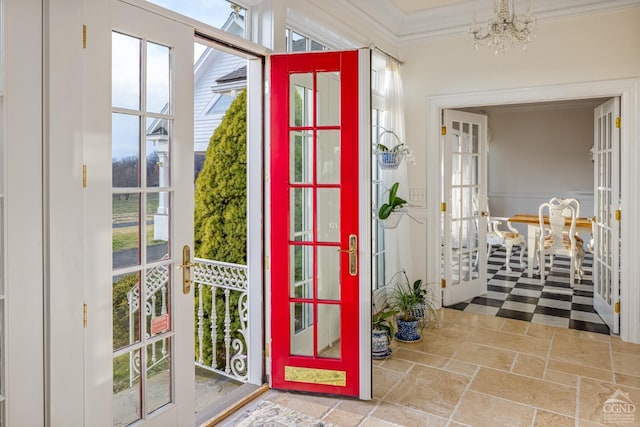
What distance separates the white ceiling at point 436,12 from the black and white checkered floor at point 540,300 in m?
2.86

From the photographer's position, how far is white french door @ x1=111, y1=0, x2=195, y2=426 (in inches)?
78.7

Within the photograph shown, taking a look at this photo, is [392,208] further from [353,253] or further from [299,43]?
[299,43]

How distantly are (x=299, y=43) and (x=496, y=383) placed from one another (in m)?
2.87

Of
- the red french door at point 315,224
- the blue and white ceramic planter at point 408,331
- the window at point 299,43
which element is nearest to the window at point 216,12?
the red french door at point 315,224

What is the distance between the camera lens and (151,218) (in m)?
2.14

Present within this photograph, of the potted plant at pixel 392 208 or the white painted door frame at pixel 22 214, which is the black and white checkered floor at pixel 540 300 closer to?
the potted plant at pixel 392 208

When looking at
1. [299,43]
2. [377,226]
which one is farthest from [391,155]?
[299,43]

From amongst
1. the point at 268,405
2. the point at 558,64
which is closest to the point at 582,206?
the point at 558,64

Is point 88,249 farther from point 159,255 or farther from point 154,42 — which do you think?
point 154,42

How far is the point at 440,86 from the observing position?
4.57 metres

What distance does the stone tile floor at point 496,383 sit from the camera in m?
2.59

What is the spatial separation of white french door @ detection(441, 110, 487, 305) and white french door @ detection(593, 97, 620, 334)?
3.75ft

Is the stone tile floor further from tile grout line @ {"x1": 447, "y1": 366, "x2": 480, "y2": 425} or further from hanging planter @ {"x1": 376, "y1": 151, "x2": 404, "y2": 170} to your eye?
hanging planter @ {"x1": 376, "y1": 151, "x2": 404, "y2": 170}

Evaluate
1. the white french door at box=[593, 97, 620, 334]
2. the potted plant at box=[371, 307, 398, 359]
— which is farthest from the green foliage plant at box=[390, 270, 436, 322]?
the white french door at box=[593, 97, 620, 334]
